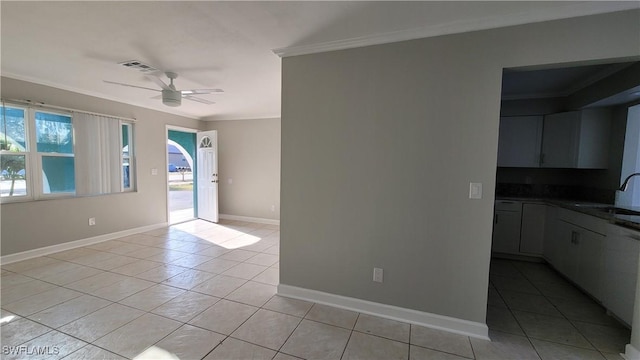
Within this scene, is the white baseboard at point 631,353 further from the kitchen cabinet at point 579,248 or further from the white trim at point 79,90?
the white trim at point 79,90

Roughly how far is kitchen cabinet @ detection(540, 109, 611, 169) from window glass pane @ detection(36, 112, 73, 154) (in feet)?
23.3

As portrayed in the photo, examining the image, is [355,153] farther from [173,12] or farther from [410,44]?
[173,12]

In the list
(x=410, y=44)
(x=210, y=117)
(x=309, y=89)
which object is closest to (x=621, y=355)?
(x=410, y=44)

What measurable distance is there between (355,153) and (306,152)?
492mm

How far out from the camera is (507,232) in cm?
375

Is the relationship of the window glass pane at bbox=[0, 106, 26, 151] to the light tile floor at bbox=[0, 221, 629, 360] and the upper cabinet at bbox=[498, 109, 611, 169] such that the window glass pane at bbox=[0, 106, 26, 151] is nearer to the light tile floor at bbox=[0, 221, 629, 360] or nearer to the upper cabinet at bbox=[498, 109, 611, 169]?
the light tile floor at bbox=[0, 221, 629, 360]

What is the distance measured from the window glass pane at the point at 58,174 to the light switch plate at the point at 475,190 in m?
5.40

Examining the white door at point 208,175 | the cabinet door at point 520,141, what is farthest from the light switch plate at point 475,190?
the white door at point 208,175

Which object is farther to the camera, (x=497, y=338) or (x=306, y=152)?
(x=306, y=152)

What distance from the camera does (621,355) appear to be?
74.6 inches

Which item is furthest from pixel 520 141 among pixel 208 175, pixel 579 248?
pixel 208 175

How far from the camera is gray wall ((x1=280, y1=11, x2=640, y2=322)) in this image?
201 cm

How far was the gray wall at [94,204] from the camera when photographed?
3469 millimetres

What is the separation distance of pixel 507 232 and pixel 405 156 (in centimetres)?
264
